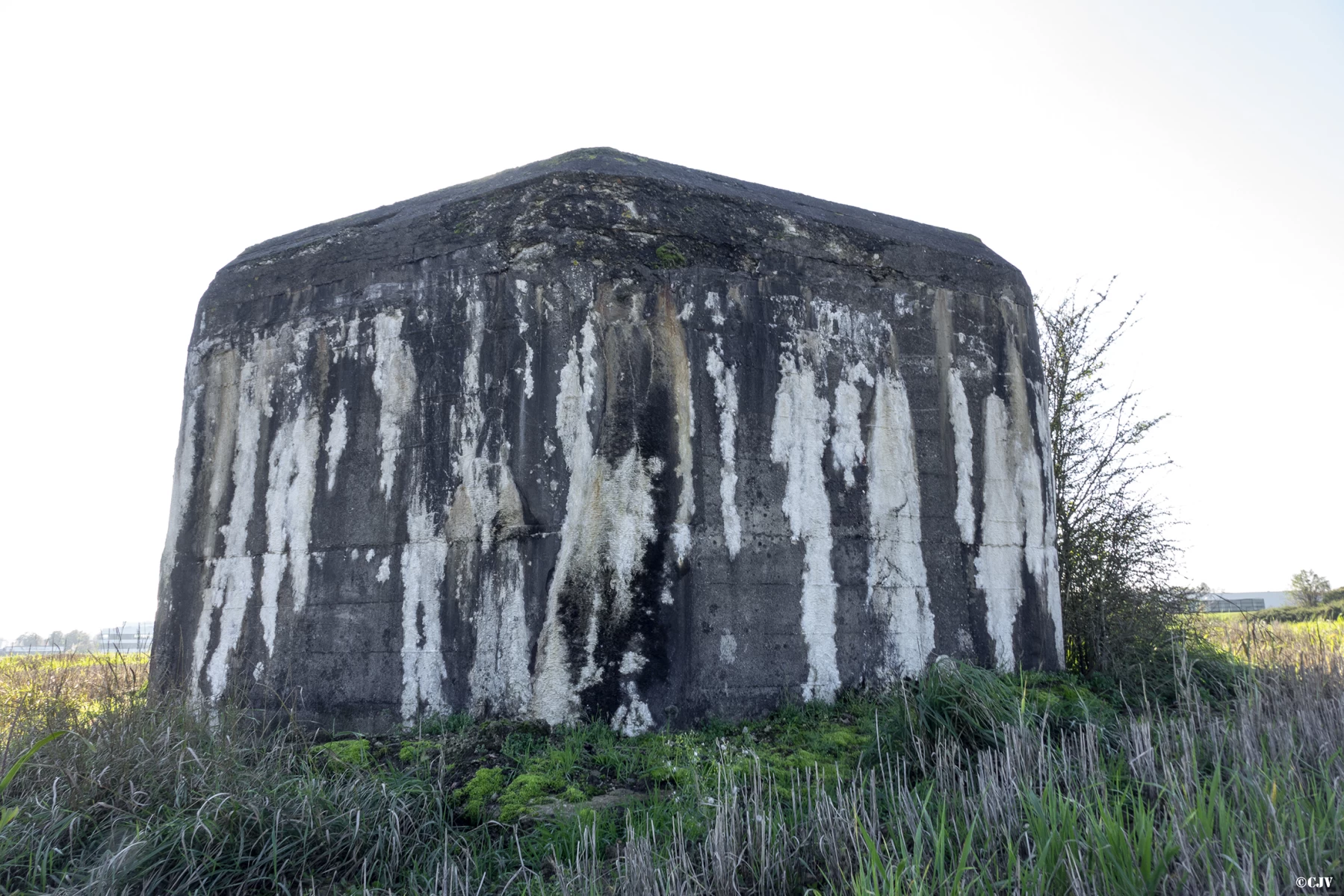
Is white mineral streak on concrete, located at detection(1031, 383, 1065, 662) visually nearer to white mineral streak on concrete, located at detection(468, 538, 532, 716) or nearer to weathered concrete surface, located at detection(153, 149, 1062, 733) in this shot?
weathered concrete surface, located at detection(153, 149, 1062, 733)

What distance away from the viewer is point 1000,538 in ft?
18.7

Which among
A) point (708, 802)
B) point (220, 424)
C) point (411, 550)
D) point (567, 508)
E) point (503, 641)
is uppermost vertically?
point (220, 424)

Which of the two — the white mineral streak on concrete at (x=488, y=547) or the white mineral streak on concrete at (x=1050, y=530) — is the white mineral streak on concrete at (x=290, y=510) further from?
the white mineral streak on concrete at (x=1050, y=530)

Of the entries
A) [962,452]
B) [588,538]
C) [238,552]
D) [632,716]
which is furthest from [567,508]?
[962,452]

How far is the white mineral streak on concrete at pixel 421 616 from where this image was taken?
187 inches

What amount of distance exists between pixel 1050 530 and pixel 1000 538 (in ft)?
1.72

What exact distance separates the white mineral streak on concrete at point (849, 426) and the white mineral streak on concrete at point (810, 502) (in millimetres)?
79

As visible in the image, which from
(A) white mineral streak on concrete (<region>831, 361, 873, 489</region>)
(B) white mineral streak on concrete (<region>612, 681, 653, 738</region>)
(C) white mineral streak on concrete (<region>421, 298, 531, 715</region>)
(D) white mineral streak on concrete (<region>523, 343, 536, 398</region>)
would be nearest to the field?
(B) white mineral streak on concrete (<region>612, 681, 653, 738</region>)

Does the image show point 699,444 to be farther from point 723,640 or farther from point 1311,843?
point 1311,843

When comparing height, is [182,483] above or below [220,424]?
below

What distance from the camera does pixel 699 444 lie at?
4.90m

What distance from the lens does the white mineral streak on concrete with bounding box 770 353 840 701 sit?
4.97 metres

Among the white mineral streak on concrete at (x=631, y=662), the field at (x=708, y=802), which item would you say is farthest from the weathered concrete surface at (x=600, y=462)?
the field at (x=708, y=802)

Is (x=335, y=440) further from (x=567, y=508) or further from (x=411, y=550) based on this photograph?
(x=567, y=508)
